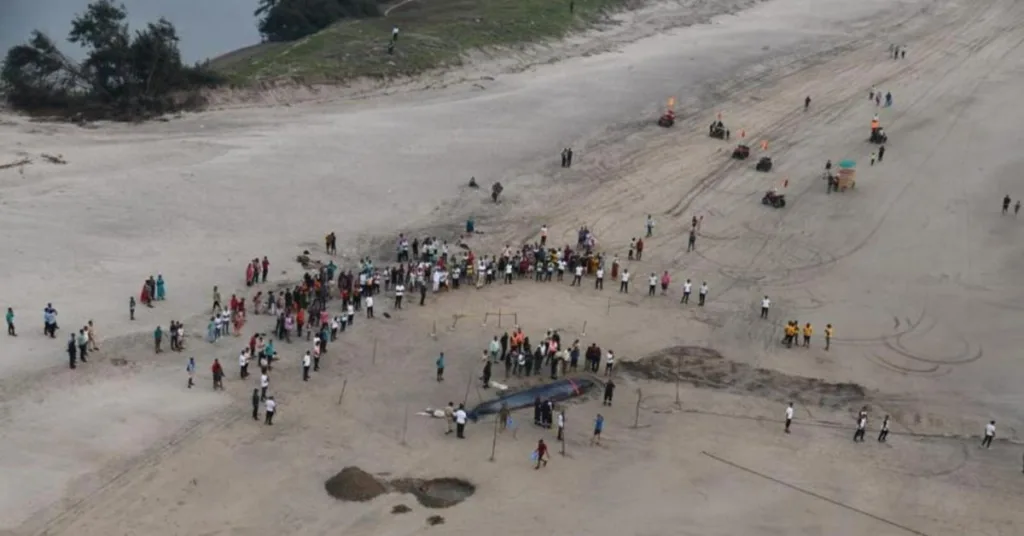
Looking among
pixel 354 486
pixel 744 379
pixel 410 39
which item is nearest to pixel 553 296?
pixel 744 379

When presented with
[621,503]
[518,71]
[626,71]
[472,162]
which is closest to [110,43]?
[472,162]

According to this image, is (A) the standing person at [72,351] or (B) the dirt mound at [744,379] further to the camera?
(B) the dirt mound at [744,379]

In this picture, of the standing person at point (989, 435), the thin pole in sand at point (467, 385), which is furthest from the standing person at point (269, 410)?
the standing person at point (989, 435)

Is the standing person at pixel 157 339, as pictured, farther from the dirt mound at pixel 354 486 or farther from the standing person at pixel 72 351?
the dirt mound at pixel 354 486

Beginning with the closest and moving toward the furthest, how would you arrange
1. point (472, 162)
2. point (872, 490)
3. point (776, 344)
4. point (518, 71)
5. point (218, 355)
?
1. point (872, 490)
2. point (218, 355)
3. point (776, 344)
4. point (472, 162)
5. point (518, 71)

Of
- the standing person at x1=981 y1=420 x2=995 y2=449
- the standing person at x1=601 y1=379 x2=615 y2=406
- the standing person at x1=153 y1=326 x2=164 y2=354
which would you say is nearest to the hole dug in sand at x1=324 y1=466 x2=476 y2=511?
the standing person at x1=601 y1=379 x2=615 y2=406

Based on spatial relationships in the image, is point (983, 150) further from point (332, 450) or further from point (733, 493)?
point (332, 450)

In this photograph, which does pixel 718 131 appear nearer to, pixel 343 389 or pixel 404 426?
pixel 343 389
